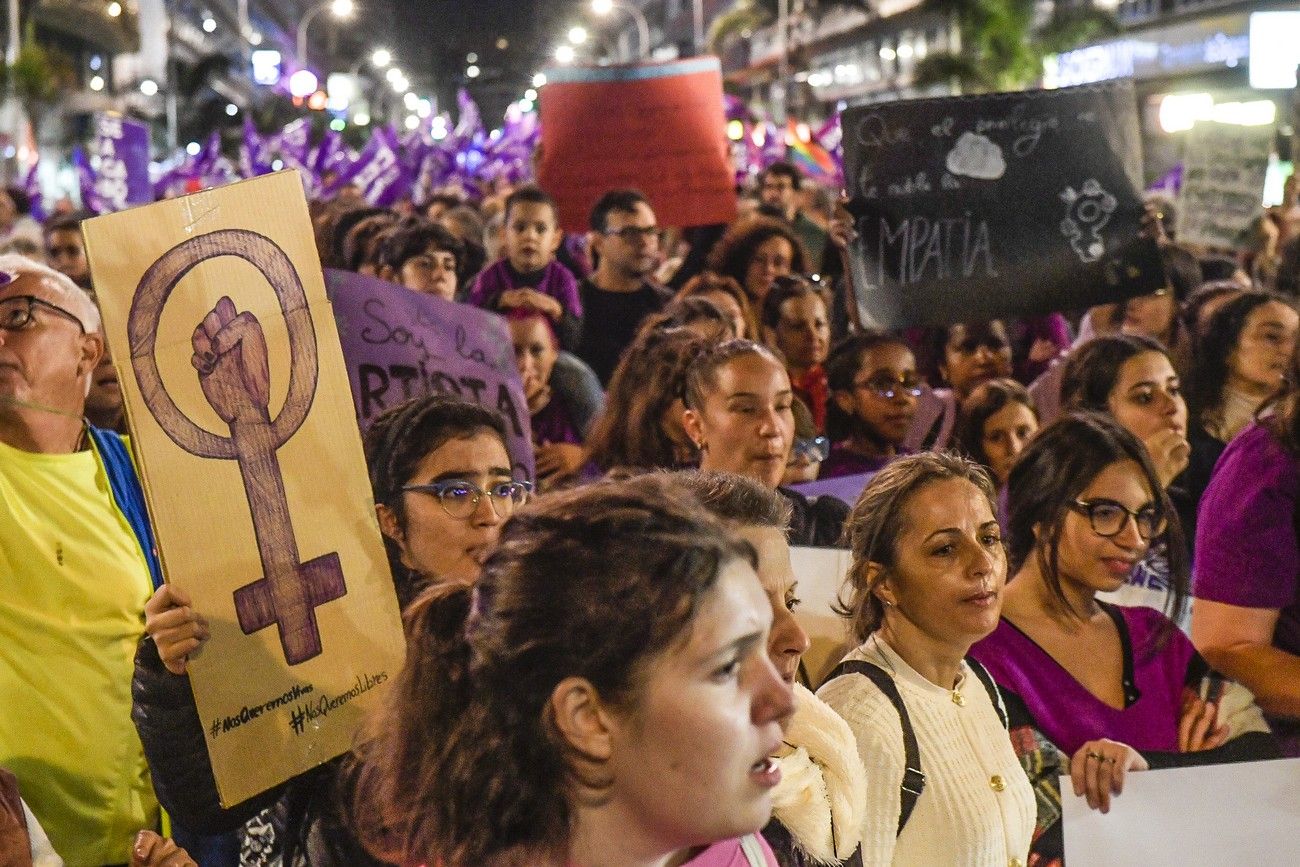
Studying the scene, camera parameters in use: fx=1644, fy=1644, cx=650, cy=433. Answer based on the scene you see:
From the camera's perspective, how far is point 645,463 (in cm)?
517

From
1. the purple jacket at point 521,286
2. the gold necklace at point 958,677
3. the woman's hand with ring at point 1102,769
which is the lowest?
the woman's hand with ring at point 1102,769

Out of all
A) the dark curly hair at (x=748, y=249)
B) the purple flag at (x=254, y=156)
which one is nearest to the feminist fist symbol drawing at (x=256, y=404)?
the dark curly hair at (x=748, y=249)

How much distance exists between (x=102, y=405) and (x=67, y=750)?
5.93 feet

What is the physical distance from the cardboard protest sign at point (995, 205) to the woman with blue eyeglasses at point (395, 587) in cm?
293

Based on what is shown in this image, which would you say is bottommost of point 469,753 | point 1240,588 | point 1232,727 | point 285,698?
point 1232,727

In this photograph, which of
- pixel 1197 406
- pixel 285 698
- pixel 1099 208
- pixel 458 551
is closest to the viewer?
pixel 285 698

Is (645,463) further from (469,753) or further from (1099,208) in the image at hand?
(469,753)

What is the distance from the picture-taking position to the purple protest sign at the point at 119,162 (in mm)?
12336

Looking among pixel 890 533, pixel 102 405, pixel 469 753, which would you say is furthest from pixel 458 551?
pixel 102 405

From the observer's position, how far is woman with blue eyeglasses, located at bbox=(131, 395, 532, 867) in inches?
119

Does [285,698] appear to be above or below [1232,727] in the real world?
above

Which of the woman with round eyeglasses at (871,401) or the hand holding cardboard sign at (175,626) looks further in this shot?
the woman with round eyeglasses at (871,401)

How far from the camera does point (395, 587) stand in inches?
137

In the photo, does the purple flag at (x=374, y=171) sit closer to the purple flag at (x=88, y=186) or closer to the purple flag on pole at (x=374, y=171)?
the purple flag on pole at (x=374, y=171)
